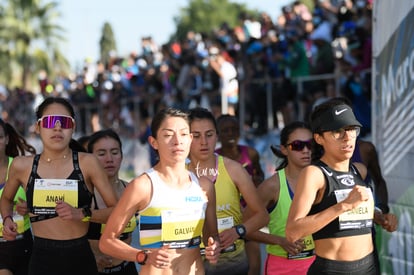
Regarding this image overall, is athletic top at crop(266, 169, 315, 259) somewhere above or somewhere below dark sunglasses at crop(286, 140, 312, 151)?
below

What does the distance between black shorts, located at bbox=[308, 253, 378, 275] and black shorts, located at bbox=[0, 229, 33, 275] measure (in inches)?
98.5

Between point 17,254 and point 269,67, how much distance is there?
7130mm

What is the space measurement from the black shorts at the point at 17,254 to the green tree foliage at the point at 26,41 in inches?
1462

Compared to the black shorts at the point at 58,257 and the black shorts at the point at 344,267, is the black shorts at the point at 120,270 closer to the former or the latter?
the black shorts at the point at 58,257

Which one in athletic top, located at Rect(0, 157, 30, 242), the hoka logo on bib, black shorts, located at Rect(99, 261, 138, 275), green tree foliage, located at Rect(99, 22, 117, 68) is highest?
green tree foliage, located at Rect(99, 22, 117, 68)

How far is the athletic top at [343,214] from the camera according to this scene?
12.9 ft

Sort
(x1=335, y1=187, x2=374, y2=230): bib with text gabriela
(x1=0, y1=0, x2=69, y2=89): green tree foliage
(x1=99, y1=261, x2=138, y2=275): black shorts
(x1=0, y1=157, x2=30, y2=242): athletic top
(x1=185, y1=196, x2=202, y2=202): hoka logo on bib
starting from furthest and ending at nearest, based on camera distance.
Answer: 1. (x1=0, y1=0, x2=69, y2=89): green tree foliage
2. (x1=99, y1=261, x2=138, y2=275): black shorts
3. (x1=0, y1=157, x2=30, y2=242): athletic top
4. (x1=185, y1=196, x2=202, y2=202): hoka logo on bib
5. (x1=335, y1=187, x2=374, y2=230): bib with text gabriela

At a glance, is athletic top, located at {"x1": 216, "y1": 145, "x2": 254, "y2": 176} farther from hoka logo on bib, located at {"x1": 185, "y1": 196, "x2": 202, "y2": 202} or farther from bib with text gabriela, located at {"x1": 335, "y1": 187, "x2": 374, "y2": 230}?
bib with text gabriela, located at {"x1": 335, "y1": 187, "x2": 374, "y2": 230}

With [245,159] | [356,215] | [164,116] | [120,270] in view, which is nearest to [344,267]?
[356,215]

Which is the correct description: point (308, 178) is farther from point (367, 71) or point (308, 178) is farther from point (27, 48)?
point (27, 48)

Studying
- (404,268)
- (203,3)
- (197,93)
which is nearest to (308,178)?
(404,268)

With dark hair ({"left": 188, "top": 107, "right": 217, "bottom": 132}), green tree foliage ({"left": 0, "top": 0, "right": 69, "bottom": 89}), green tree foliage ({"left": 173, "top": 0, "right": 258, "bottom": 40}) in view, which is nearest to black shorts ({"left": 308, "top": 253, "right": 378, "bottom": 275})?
dark hair ({"left": 188, "top": 107, "right": 217, "bottom": 132})

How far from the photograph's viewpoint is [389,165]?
22.3 feet

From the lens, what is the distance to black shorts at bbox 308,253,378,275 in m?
4.00
